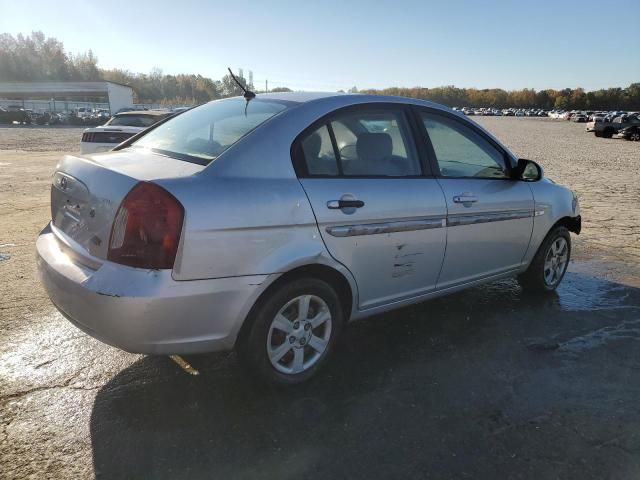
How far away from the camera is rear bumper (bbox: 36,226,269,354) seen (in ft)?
7.97

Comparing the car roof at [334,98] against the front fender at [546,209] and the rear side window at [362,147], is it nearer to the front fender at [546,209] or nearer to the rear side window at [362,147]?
the rear side window at [362,147]

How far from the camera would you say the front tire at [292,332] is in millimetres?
2795

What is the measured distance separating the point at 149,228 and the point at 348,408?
1.47 meters

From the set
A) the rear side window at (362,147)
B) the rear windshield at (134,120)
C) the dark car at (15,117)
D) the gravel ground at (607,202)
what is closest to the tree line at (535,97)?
the dark car at (15,117)

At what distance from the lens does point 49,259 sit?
290 cm

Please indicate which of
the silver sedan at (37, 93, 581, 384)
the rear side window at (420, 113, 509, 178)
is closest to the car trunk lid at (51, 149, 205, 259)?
the silver sedan at (37, 93, 581, 384)

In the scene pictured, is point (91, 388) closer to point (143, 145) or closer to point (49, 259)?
point (49, 259)

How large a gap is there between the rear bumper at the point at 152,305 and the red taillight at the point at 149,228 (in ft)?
0.21

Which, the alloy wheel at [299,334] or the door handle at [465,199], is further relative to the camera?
the door handle at [465,199]

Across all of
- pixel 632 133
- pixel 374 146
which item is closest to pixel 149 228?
pixel 374 146

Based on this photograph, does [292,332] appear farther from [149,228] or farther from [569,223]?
[569,223]

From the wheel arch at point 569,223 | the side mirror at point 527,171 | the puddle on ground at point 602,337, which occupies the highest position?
the side mirror at point 527,171

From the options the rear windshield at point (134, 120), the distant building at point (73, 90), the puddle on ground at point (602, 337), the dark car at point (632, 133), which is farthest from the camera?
the distant building at point (73, 90)

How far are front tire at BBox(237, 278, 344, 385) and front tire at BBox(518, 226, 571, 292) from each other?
2.39 meters
